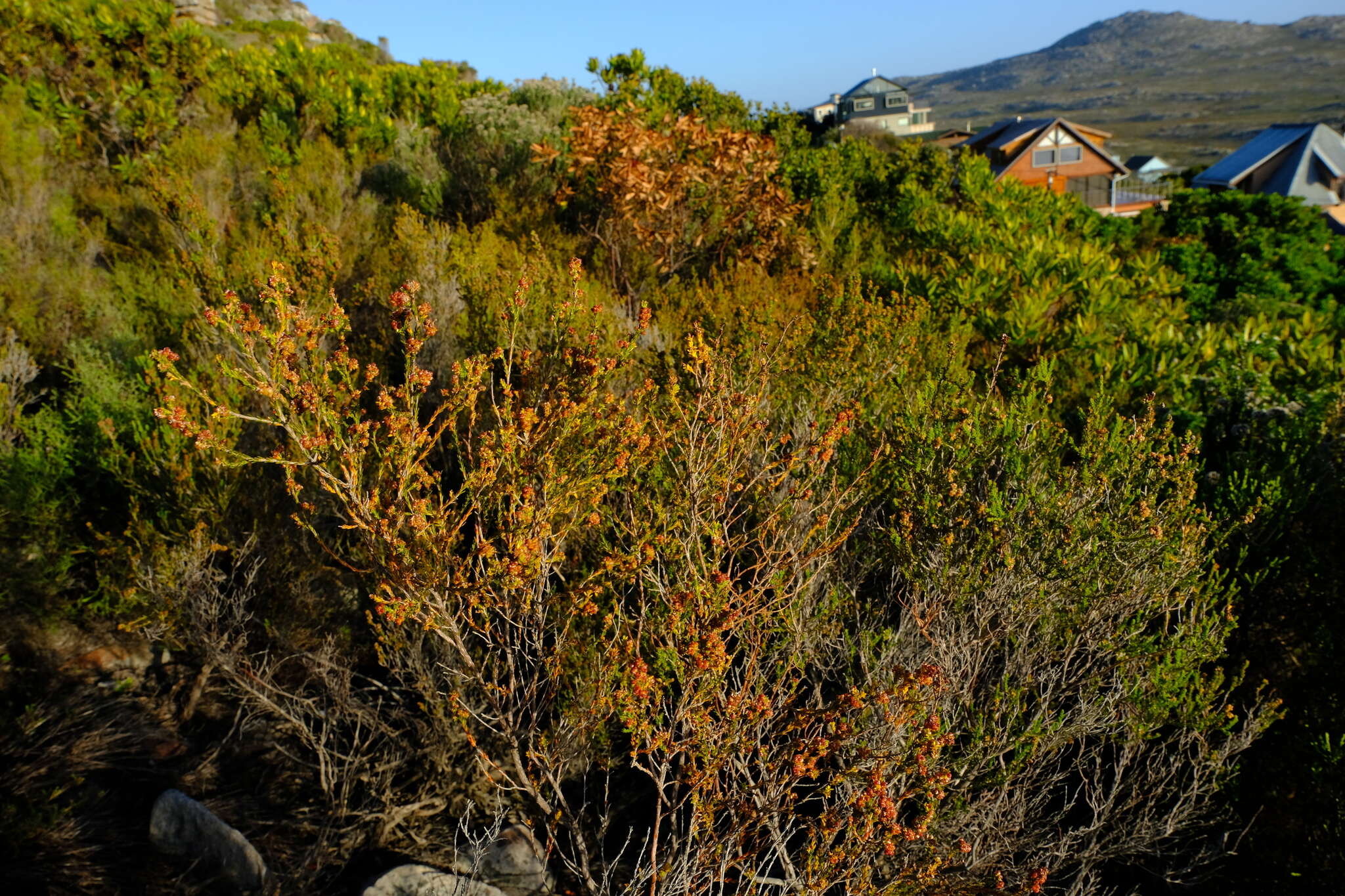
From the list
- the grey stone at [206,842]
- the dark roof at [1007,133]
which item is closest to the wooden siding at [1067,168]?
the dark roof at [1007,133]

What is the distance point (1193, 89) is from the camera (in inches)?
5428

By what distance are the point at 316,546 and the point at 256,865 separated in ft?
7.06

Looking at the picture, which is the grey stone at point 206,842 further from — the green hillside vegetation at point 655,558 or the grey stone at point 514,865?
the grey stone at point 514,865

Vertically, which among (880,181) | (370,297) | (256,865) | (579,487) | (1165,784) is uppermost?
(880,181)

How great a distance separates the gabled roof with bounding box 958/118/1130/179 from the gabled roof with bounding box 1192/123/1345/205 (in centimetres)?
762

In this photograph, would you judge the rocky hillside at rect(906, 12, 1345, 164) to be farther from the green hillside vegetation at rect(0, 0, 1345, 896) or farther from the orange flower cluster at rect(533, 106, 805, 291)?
the green hillside vegetation at rect(0, 0, 1345, 896)

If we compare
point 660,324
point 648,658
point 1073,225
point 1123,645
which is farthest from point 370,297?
point 1073,225

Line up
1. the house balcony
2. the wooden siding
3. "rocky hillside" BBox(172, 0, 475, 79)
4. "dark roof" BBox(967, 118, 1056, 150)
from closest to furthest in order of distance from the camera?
"rocky hillside" BBox(172, 0, 475, 79)
the house balcony
the wooden siding
"dark roof" BBox(967, 118, 1056, 150)

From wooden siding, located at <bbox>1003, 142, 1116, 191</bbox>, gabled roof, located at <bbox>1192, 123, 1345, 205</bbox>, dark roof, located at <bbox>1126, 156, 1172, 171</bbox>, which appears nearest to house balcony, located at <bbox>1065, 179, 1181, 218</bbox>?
wooden siding, located at <bbox>1003, 142, 1116, 191</bbox>

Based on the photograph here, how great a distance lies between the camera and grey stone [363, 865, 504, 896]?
11.6ft

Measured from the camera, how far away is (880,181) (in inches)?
494

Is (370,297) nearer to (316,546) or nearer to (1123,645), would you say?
(316,546)

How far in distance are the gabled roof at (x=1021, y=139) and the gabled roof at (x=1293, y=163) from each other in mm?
7622

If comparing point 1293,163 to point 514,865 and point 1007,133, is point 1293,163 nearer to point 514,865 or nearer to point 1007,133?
point 1007,133
